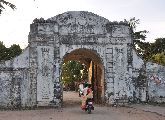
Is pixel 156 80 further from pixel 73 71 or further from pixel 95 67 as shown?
pixel 73 71

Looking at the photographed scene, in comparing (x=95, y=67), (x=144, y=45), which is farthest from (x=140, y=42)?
(x=95, y=67)

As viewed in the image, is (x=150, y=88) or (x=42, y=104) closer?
(x=42, y=104)

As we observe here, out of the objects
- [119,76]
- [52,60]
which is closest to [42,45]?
[52,60]

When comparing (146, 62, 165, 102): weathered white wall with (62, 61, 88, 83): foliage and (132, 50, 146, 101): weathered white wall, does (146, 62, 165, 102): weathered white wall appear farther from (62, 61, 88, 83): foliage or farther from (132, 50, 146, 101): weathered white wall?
(62, 61, 88, 83): foliage

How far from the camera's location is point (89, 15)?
830 inches

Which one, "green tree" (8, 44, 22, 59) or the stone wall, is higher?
"green tree" (8, 44, 22, 59)

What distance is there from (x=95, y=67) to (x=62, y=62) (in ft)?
14.9

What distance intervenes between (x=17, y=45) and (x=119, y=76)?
2185 cm

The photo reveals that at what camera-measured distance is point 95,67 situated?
25125 millimetres

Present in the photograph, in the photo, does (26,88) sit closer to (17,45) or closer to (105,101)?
(105,101)

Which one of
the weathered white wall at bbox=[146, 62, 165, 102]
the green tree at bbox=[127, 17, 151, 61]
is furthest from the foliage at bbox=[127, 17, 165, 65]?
the weathered white wall at bbox=[146, 62, 165, 102]

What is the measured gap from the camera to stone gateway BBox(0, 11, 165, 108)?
20234 mm

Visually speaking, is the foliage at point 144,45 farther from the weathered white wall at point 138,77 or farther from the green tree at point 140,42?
the weathered white wall at point 138,77

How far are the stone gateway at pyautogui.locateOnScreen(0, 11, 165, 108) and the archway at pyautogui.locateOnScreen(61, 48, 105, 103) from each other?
17.5 inches
